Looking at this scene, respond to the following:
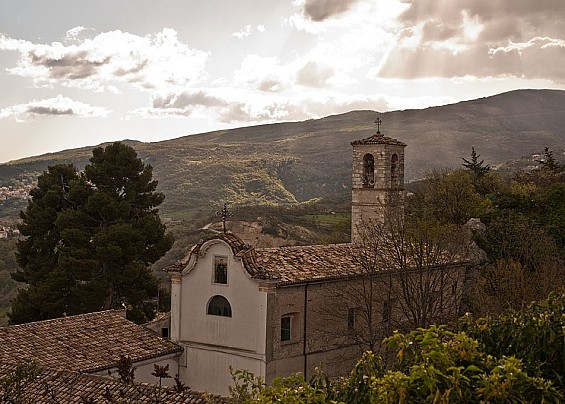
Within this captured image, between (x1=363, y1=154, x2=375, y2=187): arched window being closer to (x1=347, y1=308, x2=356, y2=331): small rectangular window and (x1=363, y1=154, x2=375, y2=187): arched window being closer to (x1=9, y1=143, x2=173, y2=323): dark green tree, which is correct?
(x1=347, y1=308, x2=356, y2=331): small rectangular window

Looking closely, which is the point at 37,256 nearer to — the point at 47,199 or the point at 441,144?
the point at 47,199

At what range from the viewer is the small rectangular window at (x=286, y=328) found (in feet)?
72.7

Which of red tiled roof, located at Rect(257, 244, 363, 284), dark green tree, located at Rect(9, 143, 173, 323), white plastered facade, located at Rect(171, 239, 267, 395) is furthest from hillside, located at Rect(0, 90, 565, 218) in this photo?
white plastered facade, located at Rect(171, 239, 267, 395)

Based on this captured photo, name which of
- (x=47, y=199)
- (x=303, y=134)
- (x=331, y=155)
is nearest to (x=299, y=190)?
(x=331, y=155)

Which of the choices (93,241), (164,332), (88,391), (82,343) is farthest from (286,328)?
(93,241)

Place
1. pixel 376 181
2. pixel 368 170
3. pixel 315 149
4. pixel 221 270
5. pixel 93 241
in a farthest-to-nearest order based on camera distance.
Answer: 1. pixel 315 149
2. pixel 93 241
3. pixel 368 170
4. pixel 376 181
5. pixel 221 270

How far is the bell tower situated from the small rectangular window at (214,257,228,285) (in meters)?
8.10

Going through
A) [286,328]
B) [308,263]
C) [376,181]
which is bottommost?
[286,328]

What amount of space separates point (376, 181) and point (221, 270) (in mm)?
8973

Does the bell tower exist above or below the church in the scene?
above

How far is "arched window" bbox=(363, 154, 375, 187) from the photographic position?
29438mm

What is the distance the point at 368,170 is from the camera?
29688 mm

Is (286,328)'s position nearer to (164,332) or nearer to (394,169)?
(164,332)

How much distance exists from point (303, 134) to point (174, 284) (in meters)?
145
